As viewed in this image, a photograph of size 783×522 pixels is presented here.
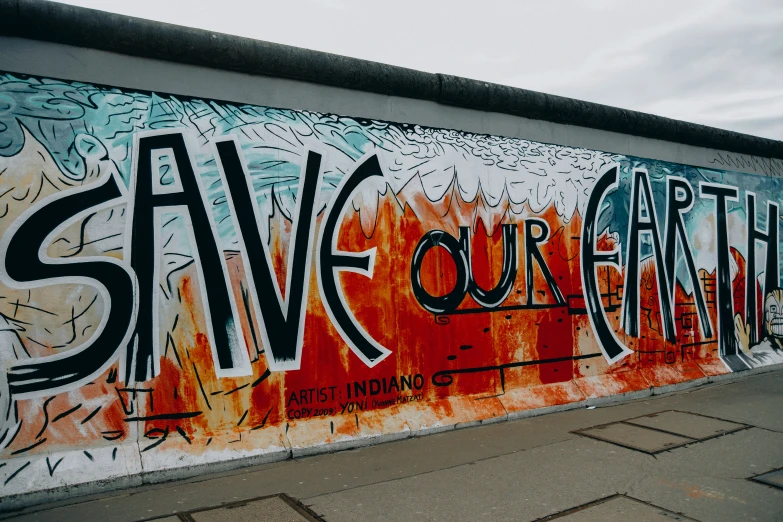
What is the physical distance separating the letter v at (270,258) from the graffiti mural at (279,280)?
0.7 inches

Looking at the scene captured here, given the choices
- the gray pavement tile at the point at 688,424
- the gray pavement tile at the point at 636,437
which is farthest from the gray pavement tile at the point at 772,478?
the gray pavement tile at the point at 688,424

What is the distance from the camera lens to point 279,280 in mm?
5535

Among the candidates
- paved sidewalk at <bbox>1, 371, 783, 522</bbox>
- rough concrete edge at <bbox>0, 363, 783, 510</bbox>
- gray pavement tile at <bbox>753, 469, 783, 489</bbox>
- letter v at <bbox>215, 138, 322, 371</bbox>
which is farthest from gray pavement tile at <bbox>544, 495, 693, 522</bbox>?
letter v at <bbox>215, 138, 322, 371</bbox>

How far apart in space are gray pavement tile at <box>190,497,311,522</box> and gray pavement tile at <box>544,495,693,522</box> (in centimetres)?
167

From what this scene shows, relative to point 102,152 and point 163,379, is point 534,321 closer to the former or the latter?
point 163,379

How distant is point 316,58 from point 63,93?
217 cm

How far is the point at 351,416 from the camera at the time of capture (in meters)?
5.76

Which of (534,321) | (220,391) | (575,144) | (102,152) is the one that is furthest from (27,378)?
(575,144)

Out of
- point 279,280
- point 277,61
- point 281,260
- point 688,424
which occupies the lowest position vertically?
point 688,424

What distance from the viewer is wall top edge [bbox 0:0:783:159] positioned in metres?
4.64

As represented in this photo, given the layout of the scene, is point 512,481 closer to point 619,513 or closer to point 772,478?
point 619,513

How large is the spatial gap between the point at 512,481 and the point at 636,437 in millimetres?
1942

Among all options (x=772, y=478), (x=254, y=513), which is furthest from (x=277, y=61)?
(x=772, y=478)

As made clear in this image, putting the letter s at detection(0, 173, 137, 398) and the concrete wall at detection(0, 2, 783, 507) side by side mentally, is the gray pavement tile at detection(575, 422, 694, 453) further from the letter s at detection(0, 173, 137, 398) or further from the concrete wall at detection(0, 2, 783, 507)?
the letter s at detection(0, 173, 137, 398)
